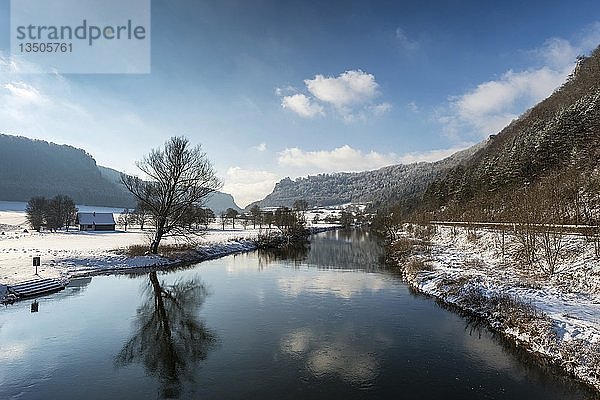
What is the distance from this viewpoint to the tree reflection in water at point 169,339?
1251cm

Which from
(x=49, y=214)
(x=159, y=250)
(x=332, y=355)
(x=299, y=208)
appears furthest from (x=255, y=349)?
(x=299, y=208)

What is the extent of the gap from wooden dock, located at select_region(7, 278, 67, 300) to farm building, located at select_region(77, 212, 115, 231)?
70.2 m

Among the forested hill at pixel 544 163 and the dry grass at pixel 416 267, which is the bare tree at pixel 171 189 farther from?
the forested hill at pixel 544 163

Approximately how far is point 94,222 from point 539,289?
92.6 metres

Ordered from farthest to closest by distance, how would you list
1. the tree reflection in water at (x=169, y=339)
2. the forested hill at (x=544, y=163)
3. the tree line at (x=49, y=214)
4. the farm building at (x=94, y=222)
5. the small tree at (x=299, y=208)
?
the small tree at (x=299, y=208)
the farm building at (x=94, y=222)
the tree line at (x=49, y=214)
the forested hill at (x=544, y=163)
the tree reflection in water at (x=169, y=339)

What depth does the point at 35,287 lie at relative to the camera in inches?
889

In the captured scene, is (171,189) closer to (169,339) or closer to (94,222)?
(169,339)

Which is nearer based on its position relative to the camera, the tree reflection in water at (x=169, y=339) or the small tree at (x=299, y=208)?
the tree reflection in water at (x=169, y=339)

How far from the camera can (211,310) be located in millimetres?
20312

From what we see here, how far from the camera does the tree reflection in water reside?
1251 centimetres

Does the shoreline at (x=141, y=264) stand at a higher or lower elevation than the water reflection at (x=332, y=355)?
higher

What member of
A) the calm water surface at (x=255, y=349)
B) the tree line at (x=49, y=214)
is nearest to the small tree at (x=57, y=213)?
the tree line at (x=49, y=214)

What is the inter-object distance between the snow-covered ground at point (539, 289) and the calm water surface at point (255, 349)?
1.12 m

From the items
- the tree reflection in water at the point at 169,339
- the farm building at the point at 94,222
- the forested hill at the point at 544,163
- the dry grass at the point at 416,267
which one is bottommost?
the tree reflection in water at the point at 169,339
